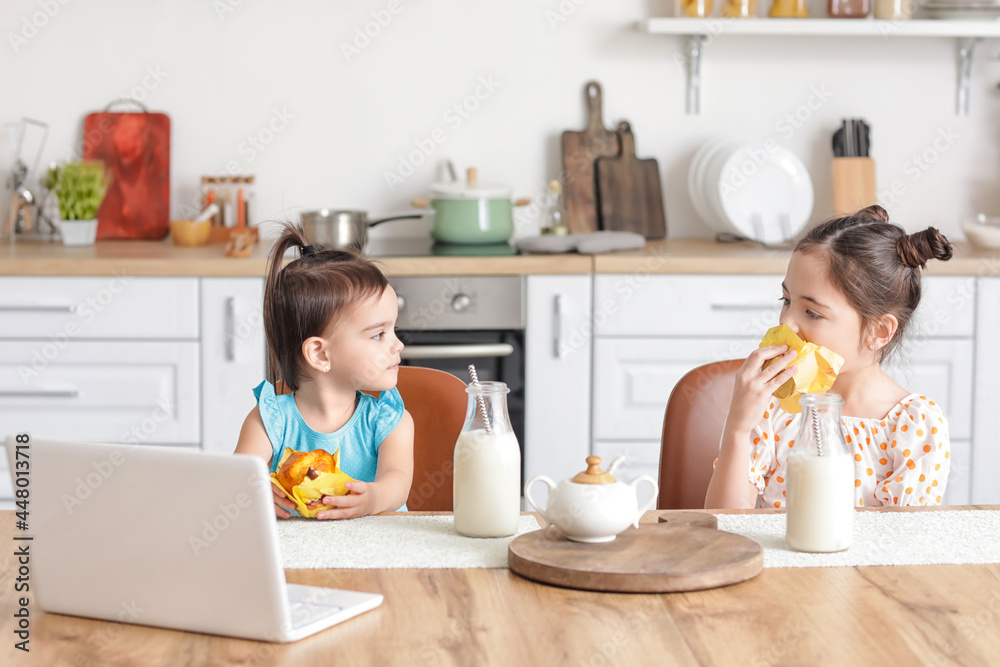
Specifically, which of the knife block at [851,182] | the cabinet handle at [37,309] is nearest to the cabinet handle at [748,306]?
the knife block at [851,182]

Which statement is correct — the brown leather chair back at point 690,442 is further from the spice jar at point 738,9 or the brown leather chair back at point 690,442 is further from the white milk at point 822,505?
the spice jar at point 738,9

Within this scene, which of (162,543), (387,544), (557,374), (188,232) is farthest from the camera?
(188,232)

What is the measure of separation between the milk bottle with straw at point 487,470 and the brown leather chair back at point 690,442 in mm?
485

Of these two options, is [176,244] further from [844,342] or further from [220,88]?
[844,342]

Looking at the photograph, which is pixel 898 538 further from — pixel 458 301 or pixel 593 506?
pixel 458 301

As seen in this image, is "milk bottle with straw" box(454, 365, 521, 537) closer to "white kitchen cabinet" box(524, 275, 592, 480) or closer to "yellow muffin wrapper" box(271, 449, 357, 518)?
"yellow muffin wrapper" box(271, 449, 357, 518)

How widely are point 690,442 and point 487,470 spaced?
1.75 ft

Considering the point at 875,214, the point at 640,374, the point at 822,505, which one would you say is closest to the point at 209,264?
the point at 640,374

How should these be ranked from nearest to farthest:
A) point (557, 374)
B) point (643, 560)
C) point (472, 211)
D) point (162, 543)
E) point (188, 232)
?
1. point (162, 543)
2. point (643, 560)
3. point (557, 374)
4. point (472, 211)
5. point (188, 232)

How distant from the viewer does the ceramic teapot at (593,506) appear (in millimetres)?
1062

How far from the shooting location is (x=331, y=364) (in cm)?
149

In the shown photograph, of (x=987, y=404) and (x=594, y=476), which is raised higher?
(x=594, y=476)

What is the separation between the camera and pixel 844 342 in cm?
150

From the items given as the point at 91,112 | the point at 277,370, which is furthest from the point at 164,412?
the point at 277,370
